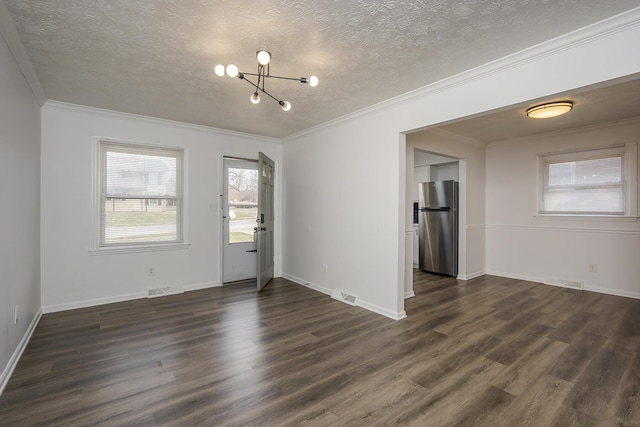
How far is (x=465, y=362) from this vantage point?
2547mm

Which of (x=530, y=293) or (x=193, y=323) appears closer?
(x=193, y=323)

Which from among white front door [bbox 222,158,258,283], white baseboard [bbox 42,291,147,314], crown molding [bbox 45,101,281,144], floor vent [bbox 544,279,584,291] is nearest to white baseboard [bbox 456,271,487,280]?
floor vent [bbox 544,279,584,291]

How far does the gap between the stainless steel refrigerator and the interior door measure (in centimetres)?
303

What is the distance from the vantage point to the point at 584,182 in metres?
4.85

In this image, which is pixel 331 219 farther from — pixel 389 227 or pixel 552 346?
pixel 552 346

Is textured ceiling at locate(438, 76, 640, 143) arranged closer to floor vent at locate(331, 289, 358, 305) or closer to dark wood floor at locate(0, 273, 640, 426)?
dark wood floor at locate(0, 273, 640, 426)

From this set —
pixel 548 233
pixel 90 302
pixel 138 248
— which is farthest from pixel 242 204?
pixel 548 233

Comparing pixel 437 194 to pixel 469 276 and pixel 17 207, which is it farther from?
pixel 17 207

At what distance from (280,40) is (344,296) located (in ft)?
10.6

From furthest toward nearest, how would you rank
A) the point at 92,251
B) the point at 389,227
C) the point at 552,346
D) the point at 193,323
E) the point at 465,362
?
the point at 92,251
the point at 389,227
the point at 193,323
the point at 552,346
the point at 465,362

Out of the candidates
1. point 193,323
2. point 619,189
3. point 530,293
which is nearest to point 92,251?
point 193,323

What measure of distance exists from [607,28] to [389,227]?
7.91 ft

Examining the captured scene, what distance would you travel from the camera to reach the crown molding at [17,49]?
6.53 feet

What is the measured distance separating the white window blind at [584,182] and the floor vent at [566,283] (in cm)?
113
